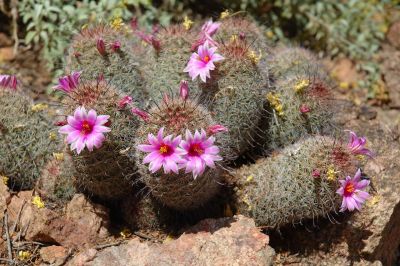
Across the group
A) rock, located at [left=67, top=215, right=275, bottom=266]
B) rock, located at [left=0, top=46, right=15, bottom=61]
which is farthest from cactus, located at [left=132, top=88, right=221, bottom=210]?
rock, located at [left=0, top=46, right=15, bottom=61]

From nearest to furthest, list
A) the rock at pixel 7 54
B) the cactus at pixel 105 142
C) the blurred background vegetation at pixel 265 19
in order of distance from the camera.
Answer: the cactus at pixel 105 142, the blurred background vegetation at pixel 265 19, the rock at pixel 7 54

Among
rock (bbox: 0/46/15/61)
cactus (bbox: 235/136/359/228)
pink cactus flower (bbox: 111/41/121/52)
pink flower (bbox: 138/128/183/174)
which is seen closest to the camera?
pink flower (bbox: 138/128/183/174)

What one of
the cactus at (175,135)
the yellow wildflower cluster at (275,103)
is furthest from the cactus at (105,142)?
the yellow wildflower cluster at (275,103)

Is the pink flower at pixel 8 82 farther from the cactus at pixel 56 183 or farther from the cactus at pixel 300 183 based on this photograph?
the cactus at pixel 300 183

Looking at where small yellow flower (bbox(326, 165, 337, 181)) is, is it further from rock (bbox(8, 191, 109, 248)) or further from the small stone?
the small stone

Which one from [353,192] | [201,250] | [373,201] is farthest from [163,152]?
[373,201]

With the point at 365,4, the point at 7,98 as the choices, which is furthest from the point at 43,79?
the point at 365,4

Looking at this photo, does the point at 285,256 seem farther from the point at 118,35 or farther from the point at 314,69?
the point at 118,35
